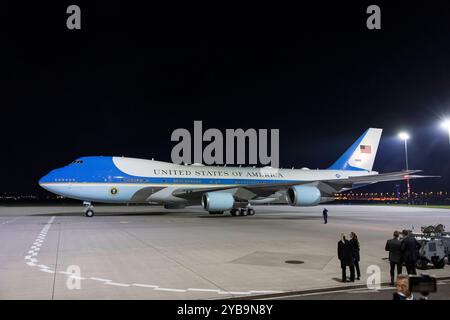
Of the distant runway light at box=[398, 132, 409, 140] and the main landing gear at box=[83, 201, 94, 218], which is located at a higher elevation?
the distant runway light at box=[398, 132, 409, 140]

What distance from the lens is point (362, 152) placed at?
44.6 meters

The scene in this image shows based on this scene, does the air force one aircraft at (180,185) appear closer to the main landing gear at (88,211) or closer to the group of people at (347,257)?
the main landing gear at (88,211)

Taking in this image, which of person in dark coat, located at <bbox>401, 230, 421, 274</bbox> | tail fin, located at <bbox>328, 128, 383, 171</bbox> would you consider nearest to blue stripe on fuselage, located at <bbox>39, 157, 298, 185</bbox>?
tail fin, located at <bbox>328, 128, 383, 171</bbox>

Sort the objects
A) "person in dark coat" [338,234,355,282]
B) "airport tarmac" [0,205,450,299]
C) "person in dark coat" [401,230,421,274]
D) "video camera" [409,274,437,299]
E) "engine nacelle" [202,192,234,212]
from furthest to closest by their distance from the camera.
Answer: "engine nacelle" [202,192,234,212] → "person in dark coat" [338,234,355,282] → "person in dark coat" [401,230,421,274] → "airport tarmac" [0,205,450,299] → "video camera" [409,274,437,299]

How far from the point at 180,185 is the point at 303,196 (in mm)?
11160

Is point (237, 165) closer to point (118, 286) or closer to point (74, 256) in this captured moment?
point (74, 256)

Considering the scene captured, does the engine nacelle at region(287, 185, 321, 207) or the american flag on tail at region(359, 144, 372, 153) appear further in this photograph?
the american flag on tail at region(359, 144, 372, 153)

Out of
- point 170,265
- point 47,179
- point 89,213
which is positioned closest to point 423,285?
point 170,265

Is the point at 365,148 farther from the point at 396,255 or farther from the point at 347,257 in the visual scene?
the point at 347,257

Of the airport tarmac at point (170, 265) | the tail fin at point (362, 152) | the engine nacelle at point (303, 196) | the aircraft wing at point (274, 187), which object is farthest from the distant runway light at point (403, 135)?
the airport tarmac at point (170, 265)

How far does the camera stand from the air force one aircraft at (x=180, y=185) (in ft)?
102

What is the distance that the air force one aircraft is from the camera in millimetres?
30984

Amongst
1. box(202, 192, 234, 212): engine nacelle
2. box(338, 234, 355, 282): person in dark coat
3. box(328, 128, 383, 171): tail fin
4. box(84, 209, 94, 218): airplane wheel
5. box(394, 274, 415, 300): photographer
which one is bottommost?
box(84, 209, 94, 218): airplane wheel

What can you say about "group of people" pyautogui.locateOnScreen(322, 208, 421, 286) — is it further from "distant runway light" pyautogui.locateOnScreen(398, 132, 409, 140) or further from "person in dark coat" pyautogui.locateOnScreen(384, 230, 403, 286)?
"distant runway light" pyautogui.locateOnScreen(398, 132, 409, 140)
